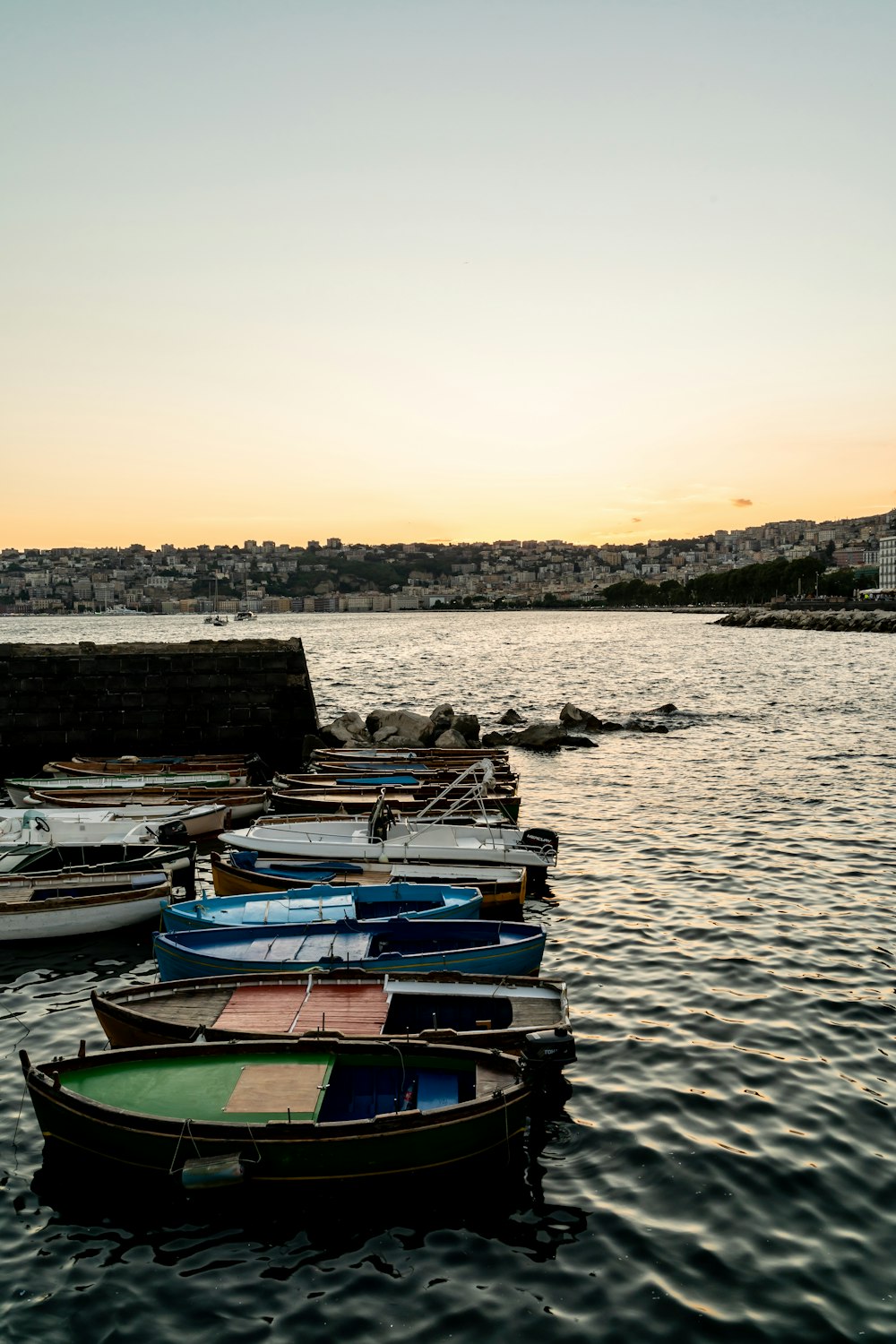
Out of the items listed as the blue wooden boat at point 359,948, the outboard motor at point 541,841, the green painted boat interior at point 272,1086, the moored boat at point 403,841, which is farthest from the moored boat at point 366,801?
the green painted boat interior at point 272,1086

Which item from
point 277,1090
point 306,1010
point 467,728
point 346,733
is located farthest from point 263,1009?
point 467,728

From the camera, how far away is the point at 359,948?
11328 millimetres

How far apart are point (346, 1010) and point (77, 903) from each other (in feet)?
20.1

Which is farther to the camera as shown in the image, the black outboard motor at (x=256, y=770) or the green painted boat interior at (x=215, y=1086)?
the black outboard motor at (x=256, y=770)

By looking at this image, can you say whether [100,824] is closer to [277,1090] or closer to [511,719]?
[277,1090]

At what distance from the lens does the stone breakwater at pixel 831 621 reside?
10988 centimetres

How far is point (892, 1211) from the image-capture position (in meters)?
7.83

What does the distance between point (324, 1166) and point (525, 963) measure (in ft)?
14.2

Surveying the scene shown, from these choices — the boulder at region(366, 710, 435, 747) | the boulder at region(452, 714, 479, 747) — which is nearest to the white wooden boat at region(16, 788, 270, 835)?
the boulder at region(366, 710, 435, 747)

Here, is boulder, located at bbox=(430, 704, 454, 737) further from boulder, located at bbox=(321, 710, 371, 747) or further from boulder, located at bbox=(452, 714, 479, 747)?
boulder, located at bbox=(321, 710, 371, 747)

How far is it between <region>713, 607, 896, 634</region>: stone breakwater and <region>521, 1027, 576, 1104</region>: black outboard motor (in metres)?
109

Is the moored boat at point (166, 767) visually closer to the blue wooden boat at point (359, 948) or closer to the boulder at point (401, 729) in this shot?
the boulder at point (401, 729)

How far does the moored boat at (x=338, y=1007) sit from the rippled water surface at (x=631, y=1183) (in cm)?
104

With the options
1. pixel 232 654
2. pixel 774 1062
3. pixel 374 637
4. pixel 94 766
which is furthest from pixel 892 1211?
pixel 374 637
